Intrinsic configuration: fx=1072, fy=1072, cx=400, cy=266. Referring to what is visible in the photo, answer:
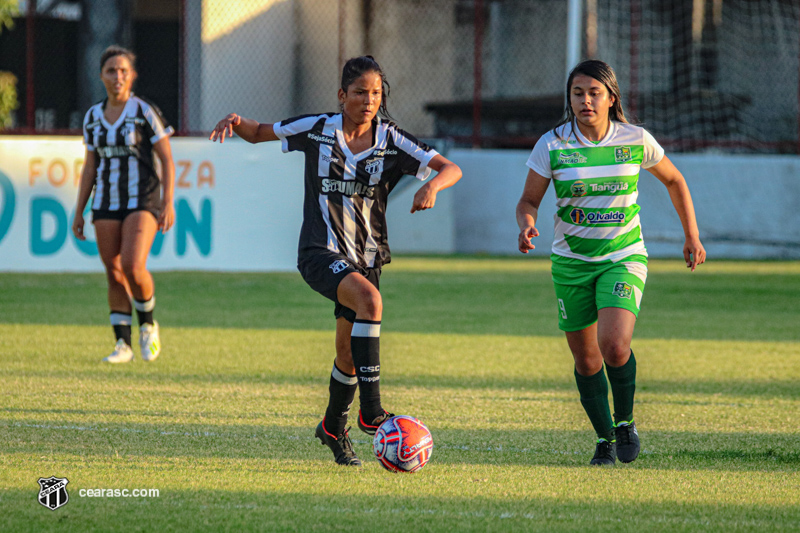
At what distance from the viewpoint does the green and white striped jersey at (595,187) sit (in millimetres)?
4844

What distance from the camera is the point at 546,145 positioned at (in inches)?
193

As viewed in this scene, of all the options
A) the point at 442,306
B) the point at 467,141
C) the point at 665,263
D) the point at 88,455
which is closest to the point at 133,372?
the point at 88,455

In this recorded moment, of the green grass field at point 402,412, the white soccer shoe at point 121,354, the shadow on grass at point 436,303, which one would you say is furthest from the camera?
the shadow on grass at point 436,303

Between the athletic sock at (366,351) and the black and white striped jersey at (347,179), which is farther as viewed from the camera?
the black and white striped jersey at (347,179)

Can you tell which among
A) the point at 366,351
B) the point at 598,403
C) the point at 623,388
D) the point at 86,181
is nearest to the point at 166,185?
the point at 86,181

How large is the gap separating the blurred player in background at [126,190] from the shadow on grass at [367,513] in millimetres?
3777

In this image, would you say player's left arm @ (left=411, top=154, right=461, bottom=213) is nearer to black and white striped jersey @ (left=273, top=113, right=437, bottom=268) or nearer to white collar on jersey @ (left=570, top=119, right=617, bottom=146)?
black and white striped jersey @ (left=273, top=113, right=437, bottom=268)

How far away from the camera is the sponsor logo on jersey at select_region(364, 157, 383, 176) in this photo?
484cm

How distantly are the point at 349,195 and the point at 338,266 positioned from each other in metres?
0.37

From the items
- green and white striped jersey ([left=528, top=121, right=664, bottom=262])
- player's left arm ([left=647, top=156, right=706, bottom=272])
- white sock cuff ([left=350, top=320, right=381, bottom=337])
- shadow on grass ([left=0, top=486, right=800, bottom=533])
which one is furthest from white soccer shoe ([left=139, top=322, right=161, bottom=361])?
player's left arm ([left=647, top=156, right=706, bottom=272])

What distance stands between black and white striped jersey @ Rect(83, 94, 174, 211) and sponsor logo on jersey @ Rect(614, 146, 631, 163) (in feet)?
13.2

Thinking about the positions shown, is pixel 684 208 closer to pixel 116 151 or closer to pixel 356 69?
pixel 356 69

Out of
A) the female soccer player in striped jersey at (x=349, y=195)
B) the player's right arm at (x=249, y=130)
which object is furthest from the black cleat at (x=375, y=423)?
the player's right arm at (x=249, y=130)

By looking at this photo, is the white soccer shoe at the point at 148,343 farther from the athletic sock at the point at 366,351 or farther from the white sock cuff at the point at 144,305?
the athletic sock at the point at 366,351
